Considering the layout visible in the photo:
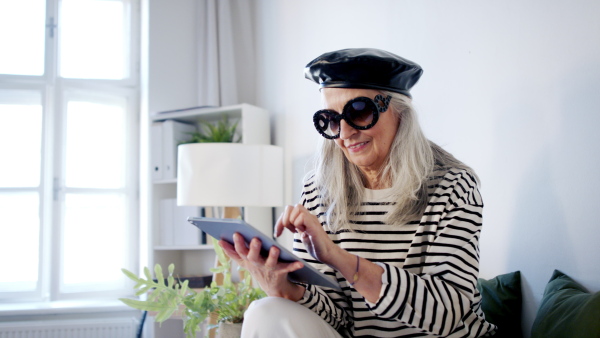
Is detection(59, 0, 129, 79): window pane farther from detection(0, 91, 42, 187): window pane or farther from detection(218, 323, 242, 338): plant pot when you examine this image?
detection(218, 323, 242, 338): plant pot

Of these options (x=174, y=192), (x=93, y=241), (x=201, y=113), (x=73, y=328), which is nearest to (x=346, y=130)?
(x=201, y=113)

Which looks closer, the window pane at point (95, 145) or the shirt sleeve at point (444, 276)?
the shirt sleeve at point (444, 276)

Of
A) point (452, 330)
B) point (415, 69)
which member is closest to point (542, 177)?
point (415, 69)

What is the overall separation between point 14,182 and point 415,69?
3141 mm

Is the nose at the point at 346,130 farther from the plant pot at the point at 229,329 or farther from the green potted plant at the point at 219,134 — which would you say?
the green potted plant at the point at 219,134

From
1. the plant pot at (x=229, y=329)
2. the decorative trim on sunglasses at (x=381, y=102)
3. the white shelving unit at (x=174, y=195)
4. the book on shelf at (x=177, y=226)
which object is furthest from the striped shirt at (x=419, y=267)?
the book on shelf at (x=177, y=226)

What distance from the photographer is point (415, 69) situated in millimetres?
1519

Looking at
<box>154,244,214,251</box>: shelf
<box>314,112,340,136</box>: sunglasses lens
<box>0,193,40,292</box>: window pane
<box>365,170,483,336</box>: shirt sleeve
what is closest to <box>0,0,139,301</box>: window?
<box>0,193,40,292</box>: window pane

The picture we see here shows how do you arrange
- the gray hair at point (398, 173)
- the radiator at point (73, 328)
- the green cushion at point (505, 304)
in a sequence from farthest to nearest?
the radiator at point (73, 328)
the green cushion at point (505, 304)
the gray hair at point (398, 173)

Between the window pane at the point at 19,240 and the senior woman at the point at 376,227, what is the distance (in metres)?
2.70

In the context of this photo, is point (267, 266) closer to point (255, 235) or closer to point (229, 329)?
point (255, 235)

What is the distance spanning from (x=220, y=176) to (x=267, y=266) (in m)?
1.43

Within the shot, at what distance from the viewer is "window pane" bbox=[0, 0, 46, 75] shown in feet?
12.7

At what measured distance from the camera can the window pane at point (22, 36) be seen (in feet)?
12.7
